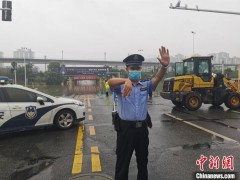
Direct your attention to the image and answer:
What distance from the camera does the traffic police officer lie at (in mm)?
3760

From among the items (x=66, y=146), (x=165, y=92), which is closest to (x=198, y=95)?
(x=165, y=92)

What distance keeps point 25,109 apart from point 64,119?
1275 millimetres

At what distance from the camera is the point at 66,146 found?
699cm

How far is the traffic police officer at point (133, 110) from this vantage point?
3.76 meters

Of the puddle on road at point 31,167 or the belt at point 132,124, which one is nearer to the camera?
the belt at point 132,124

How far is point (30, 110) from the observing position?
8.20m

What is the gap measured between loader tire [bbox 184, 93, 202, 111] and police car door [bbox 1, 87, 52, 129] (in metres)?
7.14

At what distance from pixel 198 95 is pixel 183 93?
685 millimetres

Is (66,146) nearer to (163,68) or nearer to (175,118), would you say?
(163,68)

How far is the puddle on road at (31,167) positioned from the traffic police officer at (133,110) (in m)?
1.94

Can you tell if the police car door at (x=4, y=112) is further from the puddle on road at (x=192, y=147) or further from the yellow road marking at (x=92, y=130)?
the puddle on road at (x=192, y=147)

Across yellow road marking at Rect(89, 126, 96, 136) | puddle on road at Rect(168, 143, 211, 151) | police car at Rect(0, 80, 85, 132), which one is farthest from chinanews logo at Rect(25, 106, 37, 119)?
puddle on road at Rect(168, 143, 211, 151)

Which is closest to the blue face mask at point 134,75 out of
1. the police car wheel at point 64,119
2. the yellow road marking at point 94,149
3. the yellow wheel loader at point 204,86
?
the yellow road marking at point 94,149

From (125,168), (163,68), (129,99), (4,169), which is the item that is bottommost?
(4,169)
